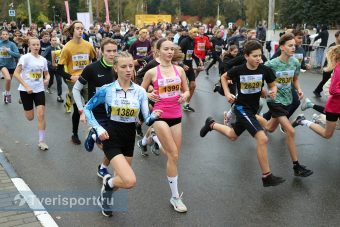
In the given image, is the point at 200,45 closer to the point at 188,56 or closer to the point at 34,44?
the point at 188,56

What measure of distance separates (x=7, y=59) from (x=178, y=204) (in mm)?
8089

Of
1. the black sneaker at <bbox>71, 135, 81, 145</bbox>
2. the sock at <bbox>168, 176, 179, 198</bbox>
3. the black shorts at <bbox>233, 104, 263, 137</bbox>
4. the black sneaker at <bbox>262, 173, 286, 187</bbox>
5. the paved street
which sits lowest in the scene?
the paved street

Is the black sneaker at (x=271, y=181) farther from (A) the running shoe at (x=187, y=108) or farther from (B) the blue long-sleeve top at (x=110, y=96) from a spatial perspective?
(A) the running shoe at (x=187, y=108)

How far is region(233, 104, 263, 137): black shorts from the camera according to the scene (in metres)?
5.16

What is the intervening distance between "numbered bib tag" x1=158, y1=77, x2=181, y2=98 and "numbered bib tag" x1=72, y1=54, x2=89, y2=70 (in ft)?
7.51

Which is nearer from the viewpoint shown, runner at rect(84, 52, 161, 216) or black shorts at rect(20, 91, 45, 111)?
runner at rect(84, 52, 161, 216)

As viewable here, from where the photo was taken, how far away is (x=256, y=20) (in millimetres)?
66812

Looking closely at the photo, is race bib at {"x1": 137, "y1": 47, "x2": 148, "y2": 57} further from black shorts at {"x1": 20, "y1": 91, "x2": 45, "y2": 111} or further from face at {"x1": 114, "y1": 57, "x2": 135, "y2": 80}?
face at {"x1": 114, "y1": 57, "x2": 135, "y2": 80}

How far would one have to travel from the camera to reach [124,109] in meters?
4.29

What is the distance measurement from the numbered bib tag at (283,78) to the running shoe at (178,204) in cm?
253

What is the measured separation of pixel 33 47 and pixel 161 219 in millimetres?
4041

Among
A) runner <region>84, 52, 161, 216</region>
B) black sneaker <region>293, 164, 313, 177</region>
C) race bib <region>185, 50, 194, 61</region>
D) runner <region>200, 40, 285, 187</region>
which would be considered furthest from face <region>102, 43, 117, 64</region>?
race bib <region>185, 50, 194, 61</region>

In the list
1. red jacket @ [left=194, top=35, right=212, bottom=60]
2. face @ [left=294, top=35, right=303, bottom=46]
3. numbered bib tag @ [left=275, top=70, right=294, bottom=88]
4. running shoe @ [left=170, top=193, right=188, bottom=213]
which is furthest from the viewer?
red jacket @ [left=194, top=35, right=212, bottom=60]

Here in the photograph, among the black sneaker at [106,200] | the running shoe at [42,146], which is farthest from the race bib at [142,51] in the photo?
the black sneaker at [106,200]
